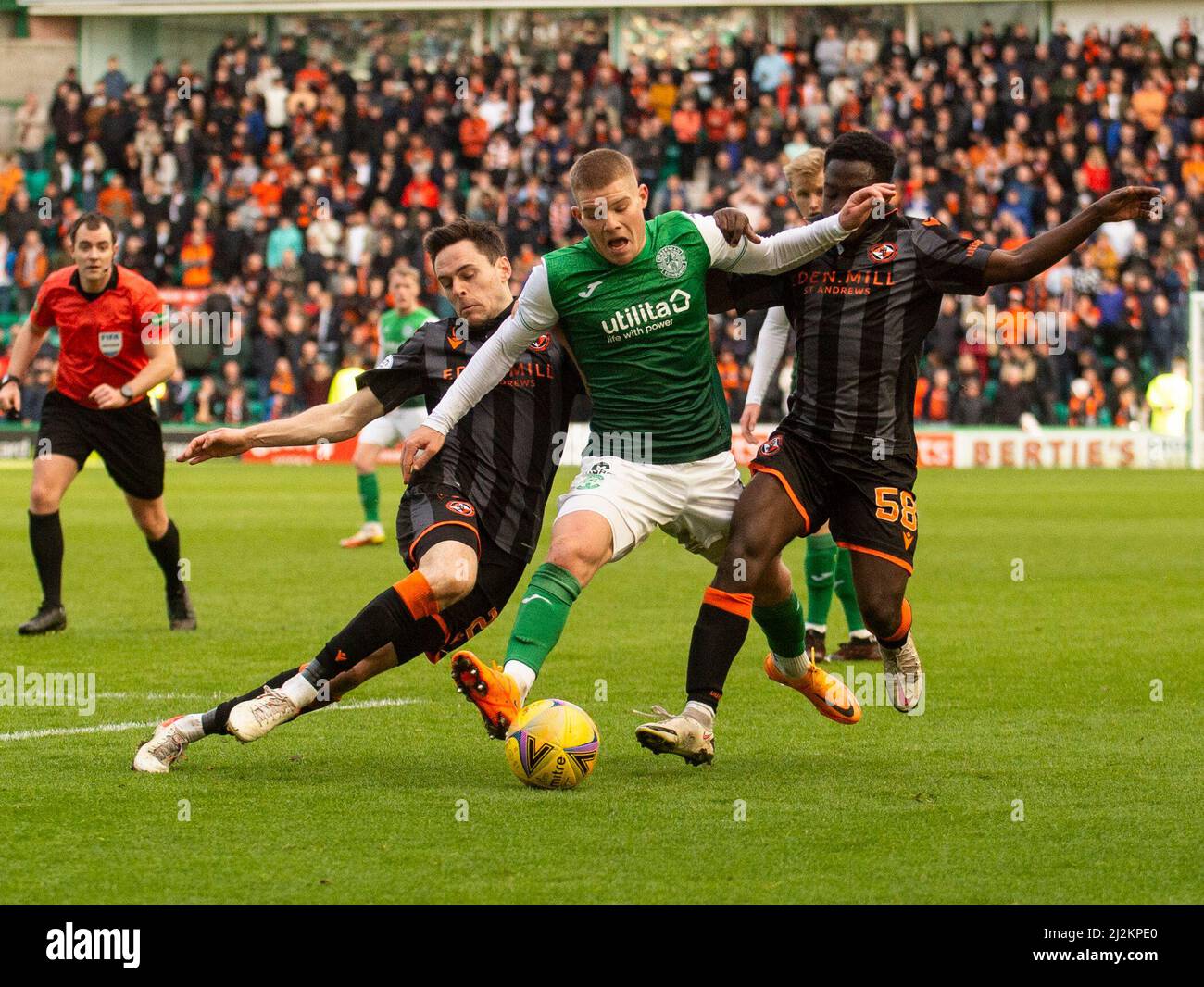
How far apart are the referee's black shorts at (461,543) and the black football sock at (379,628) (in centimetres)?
10

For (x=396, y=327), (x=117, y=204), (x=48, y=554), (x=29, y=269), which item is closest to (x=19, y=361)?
(x=48, y=554)

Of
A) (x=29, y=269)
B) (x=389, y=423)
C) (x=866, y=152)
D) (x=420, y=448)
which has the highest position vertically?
(x=29, y=269)

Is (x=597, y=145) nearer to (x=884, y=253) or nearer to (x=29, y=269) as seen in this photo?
(x=29, y=269)

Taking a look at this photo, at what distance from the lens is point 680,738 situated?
18.5 ft

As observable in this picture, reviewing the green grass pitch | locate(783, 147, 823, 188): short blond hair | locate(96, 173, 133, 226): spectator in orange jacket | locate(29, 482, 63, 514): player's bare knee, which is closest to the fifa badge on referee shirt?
locate(29, 482, 63, 514): player's bare knee

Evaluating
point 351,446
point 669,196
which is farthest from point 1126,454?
point 351,446

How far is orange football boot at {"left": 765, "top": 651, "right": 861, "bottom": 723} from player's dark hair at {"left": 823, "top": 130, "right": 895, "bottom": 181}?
175 cm

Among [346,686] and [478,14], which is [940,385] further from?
[346,686]

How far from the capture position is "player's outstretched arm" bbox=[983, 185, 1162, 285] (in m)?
5.87

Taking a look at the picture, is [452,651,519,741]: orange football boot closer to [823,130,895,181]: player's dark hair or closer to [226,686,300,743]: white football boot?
[226,686,300,743]: white football boot

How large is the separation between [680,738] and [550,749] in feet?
1.31

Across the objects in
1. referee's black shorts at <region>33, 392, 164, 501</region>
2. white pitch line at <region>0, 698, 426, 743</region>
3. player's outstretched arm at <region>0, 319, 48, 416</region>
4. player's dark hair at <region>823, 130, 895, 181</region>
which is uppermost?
player's dark hair at <region>823, 130, 895, 181</region>

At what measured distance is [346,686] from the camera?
6059 mm

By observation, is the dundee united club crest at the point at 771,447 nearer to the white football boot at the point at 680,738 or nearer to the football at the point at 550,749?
the white football boot at the point at 680,738
